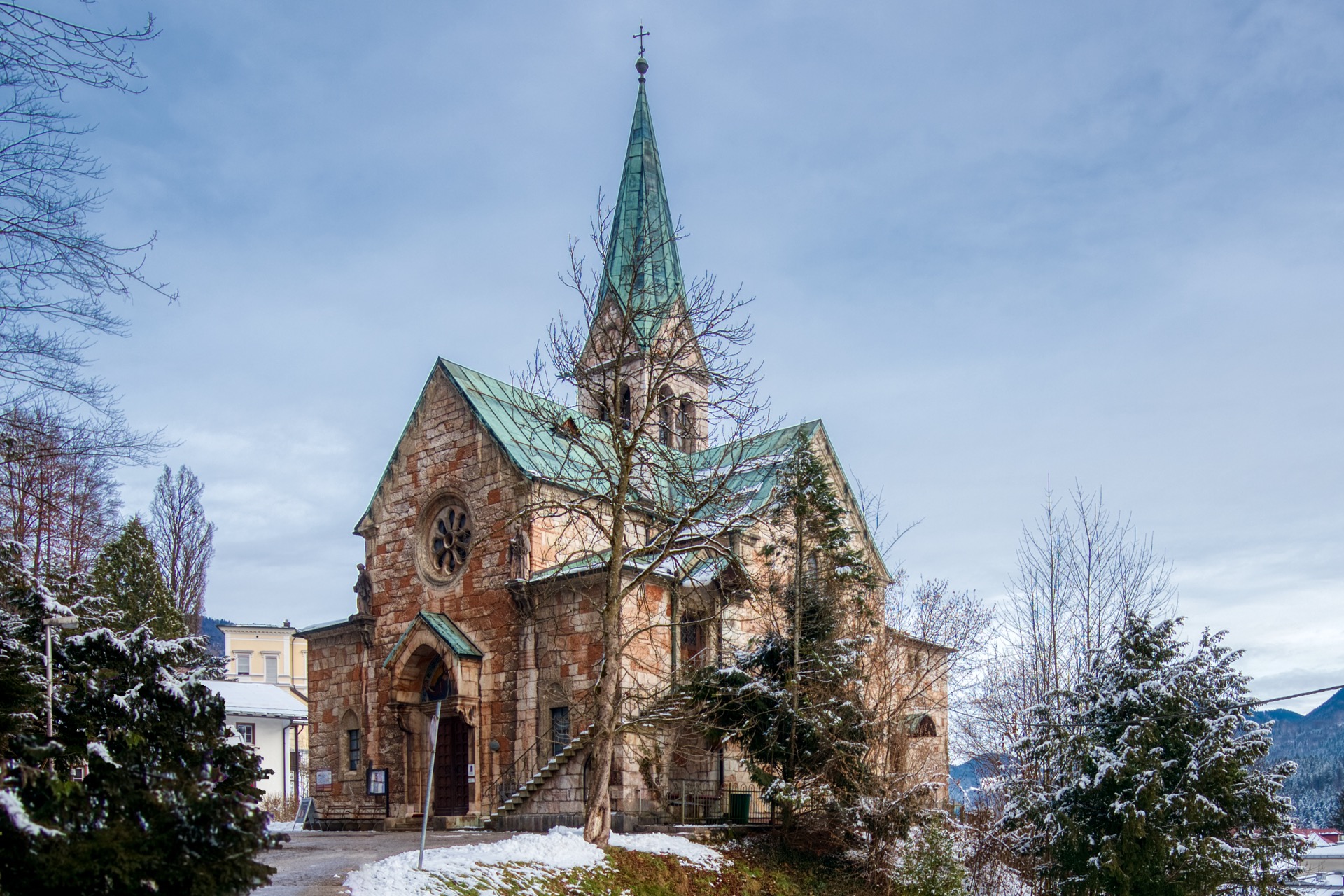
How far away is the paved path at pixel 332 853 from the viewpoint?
→ 42.2ft

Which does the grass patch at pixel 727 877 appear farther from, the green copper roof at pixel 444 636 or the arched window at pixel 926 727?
the arched window at pixel 926 727

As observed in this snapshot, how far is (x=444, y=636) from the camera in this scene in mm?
25172

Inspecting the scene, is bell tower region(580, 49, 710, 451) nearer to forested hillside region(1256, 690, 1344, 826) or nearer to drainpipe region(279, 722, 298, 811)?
drainpipe region(279, 722, 298, 811)

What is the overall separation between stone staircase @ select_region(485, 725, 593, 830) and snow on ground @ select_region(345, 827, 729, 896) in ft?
9.79

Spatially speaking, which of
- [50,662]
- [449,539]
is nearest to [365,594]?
[449,539]

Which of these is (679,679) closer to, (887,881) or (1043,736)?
(887,881)

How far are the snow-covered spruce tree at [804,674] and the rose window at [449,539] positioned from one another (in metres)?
7.51

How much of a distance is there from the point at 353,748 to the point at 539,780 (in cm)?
780

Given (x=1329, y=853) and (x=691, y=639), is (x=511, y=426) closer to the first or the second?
(x=691, y=639)

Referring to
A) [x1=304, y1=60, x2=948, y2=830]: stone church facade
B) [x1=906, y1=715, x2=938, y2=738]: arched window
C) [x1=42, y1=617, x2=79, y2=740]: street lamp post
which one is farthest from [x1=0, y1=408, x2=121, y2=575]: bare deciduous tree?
[x1=906, y1=715, x2=938, y2=738]: arched window

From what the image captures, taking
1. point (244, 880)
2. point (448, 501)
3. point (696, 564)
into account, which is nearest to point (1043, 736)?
point (696, 564)

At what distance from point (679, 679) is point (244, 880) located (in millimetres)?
14435

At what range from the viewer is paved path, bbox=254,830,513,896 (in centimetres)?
1285

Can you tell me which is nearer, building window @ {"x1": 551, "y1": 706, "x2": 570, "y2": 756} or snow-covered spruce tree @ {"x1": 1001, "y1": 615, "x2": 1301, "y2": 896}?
snow-covered spruce tree @ {"x1": 1001, "y1": 615, "x2": 1301, "y2": 896}
